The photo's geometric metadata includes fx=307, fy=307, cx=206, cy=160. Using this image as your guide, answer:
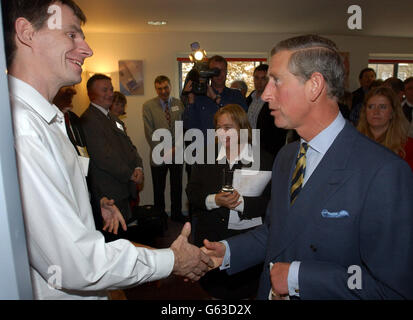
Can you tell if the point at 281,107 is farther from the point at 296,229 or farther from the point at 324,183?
the point at 296,229

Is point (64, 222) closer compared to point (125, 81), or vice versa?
point (64, 222)

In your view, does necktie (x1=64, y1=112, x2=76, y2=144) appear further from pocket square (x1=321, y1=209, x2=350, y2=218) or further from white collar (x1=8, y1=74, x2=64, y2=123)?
pocket square (x1=321, y1=209, x2=350, y2=218)

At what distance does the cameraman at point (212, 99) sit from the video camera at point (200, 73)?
68 millimetres

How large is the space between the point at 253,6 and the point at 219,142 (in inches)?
100

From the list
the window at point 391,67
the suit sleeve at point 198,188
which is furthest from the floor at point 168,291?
the window at point 391,67

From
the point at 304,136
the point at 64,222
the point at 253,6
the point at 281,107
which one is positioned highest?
the point at 253,6

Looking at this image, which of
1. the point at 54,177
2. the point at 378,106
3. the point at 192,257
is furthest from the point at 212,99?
the point at 54,177

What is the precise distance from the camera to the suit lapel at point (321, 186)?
1.11 m

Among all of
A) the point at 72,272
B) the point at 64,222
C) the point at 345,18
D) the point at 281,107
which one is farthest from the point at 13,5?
the point at 345,18

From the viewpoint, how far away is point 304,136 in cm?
129

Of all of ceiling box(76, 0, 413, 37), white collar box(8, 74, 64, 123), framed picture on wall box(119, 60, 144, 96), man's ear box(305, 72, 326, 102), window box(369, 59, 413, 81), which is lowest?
white collar box(8, 74, 64, 123)

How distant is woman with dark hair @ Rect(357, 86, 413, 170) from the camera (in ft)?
8.28

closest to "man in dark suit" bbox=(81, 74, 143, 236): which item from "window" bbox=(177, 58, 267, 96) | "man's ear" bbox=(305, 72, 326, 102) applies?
"man's ear" bbox=(305, 72, 326, 102)

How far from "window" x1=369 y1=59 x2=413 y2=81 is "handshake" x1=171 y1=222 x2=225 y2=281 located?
21.8 feet
